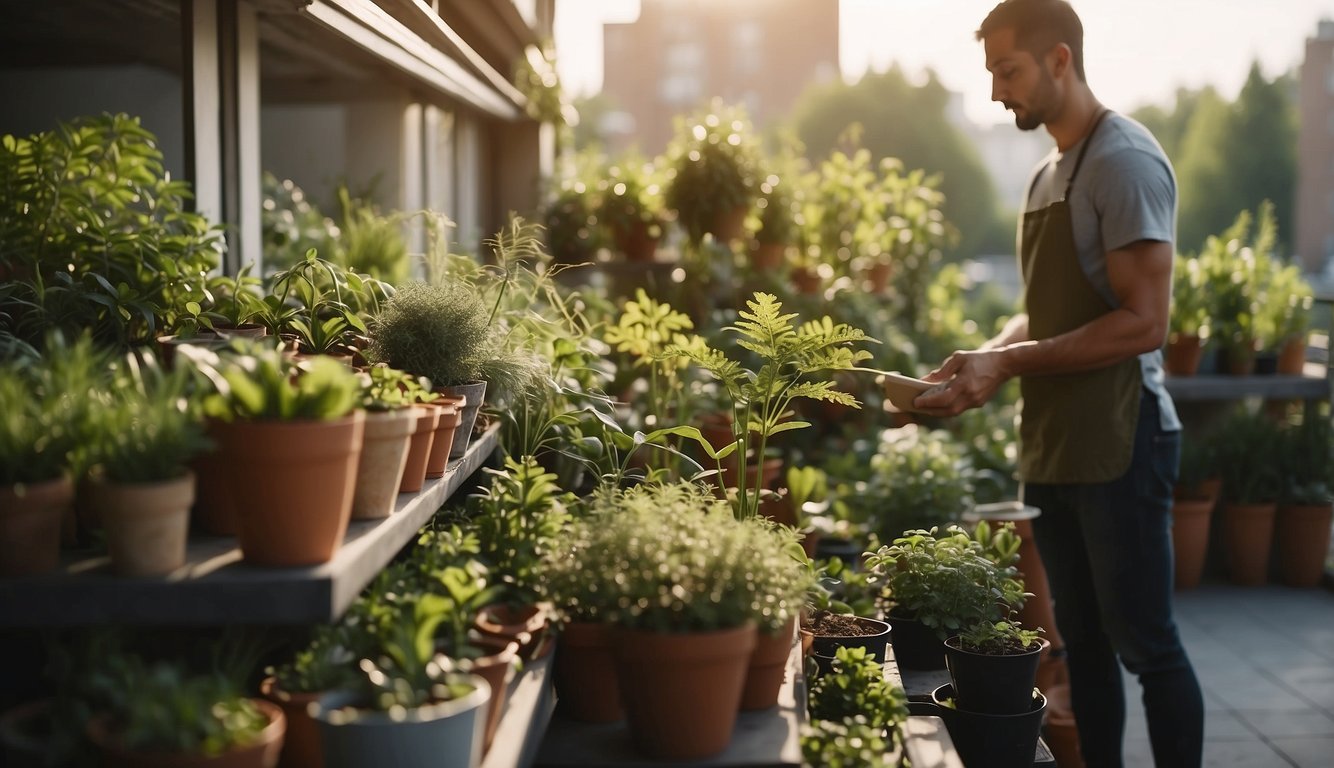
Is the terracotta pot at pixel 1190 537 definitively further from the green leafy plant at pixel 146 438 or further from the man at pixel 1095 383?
the green leafy plant at pixel 146 438

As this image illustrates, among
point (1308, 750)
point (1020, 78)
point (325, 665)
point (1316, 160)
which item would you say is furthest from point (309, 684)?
point (1316, 160)

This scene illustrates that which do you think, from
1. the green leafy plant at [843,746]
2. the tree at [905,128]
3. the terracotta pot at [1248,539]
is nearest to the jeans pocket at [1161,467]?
the green leafy plant at [843,746]

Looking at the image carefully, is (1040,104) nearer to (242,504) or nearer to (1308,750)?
(242,504)

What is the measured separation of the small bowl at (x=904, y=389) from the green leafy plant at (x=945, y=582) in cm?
27

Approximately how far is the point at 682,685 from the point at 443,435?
0.59 meters

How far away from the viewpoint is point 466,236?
528 centimetres

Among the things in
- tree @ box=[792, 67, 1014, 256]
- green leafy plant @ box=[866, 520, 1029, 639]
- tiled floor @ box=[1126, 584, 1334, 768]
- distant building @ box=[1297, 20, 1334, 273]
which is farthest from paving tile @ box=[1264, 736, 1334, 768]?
distant building @ box=[1297, 20, 1334, 273]

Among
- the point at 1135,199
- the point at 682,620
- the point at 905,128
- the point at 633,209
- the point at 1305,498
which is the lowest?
the point at 1305,498

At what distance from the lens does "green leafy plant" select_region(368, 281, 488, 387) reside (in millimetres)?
1932

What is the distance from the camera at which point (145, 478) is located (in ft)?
4.09

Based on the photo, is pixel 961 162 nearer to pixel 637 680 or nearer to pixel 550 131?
pixel 550 131

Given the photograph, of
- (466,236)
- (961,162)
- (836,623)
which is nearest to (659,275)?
(466,236)

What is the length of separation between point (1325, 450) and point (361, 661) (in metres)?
5.22

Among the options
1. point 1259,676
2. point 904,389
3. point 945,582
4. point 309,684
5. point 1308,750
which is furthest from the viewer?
point 1259,676
